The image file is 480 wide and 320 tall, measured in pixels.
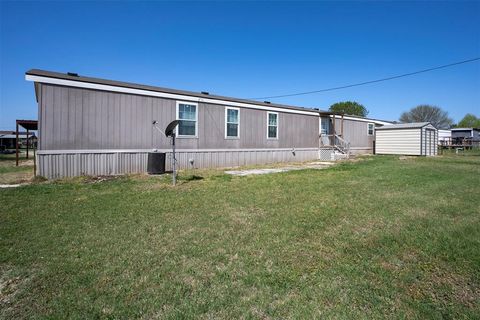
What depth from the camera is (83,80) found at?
27.9 ft

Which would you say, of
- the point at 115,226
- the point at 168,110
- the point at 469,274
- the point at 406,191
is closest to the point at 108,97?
the point at 168,110

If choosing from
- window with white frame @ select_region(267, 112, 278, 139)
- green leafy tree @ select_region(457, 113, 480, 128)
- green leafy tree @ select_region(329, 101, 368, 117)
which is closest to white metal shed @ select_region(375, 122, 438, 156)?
window with white frame @ select_region(267, 112, 278, 139)

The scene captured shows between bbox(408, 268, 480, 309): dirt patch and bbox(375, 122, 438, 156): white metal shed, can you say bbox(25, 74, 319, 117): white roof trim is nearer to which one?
bbox(408, 268, 480, 309): dirt patch

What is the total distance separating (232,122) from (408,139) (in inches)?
592

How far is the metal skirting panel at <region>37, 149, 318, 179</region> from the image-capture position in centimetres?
816

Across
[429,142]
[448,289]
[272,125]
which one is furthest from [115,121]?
[429,142]

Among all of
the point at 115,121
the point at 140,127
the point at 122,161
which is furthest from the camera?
the point at 140,127

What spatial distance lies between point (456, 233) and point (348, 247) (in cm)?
167

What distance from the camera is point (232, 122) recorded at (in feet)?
40.7

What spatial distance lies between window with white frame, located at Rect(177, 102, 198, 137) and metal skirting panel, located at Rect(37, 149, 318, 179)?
82 centimetres

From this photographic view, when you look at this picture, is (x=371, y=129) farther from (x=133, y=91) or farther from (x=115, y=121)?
(x=115, y=121)

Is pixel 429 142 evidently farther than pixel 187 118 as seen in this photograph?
Yes

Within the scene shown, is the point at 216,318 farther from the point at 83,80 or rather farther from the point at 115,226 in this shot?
the point at 83,80

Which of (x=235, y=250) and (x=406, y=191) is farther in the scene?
(x=406, y=191)
